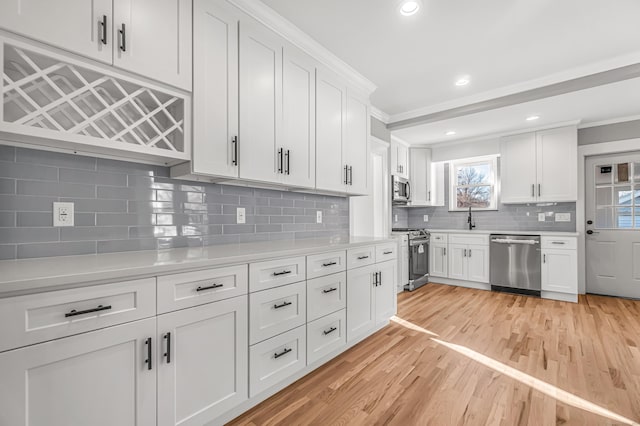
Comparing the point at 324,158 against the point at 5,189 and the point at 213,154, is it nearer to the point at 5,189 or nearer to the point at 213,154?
the point at 213,154

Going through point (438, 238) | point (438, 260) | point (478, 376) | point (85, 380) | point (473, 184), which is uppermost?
point (473, 184)

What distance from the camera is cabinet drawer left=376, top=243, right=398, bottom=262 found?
110 inches

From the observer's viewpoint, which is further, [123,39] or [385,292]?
[385,292]

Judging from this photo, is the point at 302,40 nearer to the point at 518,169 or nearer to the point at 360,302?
the point at 360,302

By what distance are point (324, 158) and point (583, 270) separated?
4485 millimetres

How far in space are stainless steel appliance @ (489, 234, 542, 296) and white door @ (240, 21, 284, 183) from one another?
12.6 feet

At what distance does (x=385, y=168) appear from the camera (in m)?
4.41

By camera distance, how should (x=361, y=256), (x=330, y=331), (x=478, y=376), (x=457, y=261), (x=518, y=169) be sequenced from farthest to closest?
(x=457, y=261) < (x=518, y=169) < (x=361, y=256) < (x=330, y=331) < (x=478, y=376)

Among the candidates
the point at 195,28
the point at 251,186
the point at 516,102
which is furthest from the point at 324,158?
the point at 516,102

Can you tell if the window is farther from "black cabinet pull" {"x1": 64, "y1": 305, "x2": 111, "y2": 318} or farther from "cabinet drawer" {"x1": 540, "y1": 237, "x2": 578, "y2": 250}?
"black cabinet pull" {"x1": 64, "y1": 305, "x2": 111, "y2": 318}

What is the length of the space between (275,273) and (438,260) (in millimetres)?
4016

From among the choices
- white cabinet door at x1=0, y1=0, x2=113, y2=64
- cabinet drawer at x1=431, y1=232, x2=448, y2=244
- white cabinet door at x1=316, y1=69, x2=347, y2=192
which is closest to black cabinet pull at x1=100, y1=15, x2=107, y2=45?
white cabinet door at x1=0, y1=0, x2=113, y2=64

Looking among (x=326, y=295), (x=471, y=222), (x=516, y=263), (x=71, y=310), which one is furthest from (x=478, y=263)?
(x=71, y=310)

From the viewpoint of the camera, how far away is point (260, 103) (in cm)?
211
